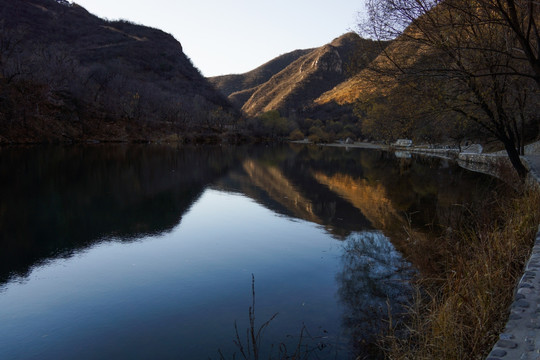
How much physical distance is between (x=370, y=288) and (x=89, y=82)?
101472mm

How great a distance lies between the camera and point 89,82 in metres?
92.6

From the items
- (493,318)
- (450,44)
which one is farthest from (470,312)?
(450,44)

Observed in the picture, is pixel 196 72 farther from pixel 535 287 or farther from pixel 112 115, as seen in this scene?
pixel 535 287

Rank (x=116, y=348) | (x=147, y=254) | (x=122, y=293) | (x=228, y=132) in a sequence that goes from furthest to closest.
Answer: (x=228, y=132)
(x=147, y=254)
(x=122, y=293)
(x=116, y=348)

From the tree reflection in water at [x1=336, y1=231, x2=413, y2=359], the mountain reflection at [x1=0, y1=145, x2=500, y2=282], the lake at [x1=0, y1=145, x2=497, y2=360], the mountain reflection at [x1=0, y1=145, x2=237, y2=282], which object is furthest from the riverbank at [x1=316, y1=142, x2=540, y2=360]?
the mountain reflection at [x1=0, y1=145, x2=237, y2=282]

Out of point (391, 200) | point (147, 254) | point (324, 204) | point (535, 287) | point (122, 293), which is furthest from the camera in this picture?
point (391, 200)

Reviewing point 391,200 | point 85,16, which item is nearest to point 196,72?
point 85,16

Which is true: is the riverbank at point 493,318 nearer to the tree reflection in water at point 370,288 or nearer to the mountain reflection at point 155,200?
the tree reflection in water at point 370,288

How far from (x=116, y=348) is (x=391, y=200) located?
16.5 meters

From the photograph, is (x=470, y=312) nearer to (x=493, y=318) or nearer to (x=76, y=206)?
(x=493, y=318)

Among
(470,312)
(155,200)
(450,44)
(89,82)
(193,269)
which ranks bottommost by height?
(193,269)

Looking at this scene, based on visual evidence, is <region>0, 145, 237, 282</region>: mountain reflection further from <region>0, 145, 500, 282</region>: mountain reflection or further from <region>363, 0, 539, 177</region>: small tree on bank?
<region>363, 0, 539, 177</region>: small tree on bank

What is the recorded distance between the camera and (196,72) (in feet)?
605

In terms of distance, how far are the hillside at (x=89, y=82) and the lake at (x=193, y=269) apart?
47322 mm
